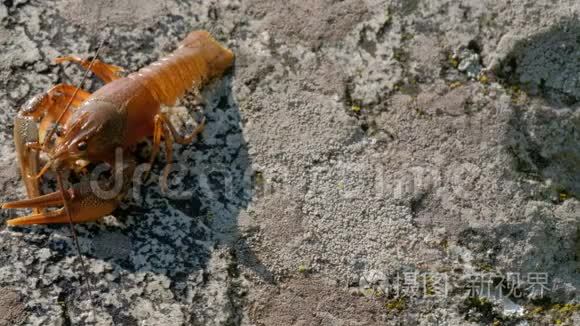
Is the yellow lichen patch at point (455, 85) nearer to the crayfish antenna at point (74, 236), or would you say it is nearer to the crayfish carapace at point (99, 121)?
the crayfish carapace at point (99, 121)

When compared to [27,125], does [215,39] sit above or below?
above

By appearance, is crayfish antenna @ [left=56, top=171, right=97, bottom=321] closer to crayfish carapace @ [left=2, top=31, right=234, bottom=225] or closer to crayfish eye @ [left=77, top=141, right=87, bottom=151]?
crayfish carapace @ [left=2, top=31, right=234, bottom=225]

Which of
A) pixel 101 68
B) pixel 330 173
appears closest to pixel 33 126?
pixel 101 68

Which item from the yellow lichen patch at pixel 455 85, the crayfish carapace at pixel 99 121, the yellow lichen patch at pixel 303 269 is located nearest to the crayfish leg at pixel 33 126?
the crayfish carapace at pixel 99 121

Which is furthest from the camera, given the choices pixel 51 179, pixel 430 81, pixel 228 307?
pixel 430 81

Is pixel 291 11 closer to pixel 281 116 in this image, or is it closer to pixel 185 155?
pixel 281 116

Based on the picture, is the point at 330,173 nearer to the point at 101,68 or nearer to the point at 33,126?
the point at 101,68

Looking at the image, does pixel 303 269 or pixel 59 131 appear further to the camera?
pixel 59 131

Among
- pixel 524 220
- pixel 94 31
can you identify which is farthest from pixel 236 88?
pixel 524 220
